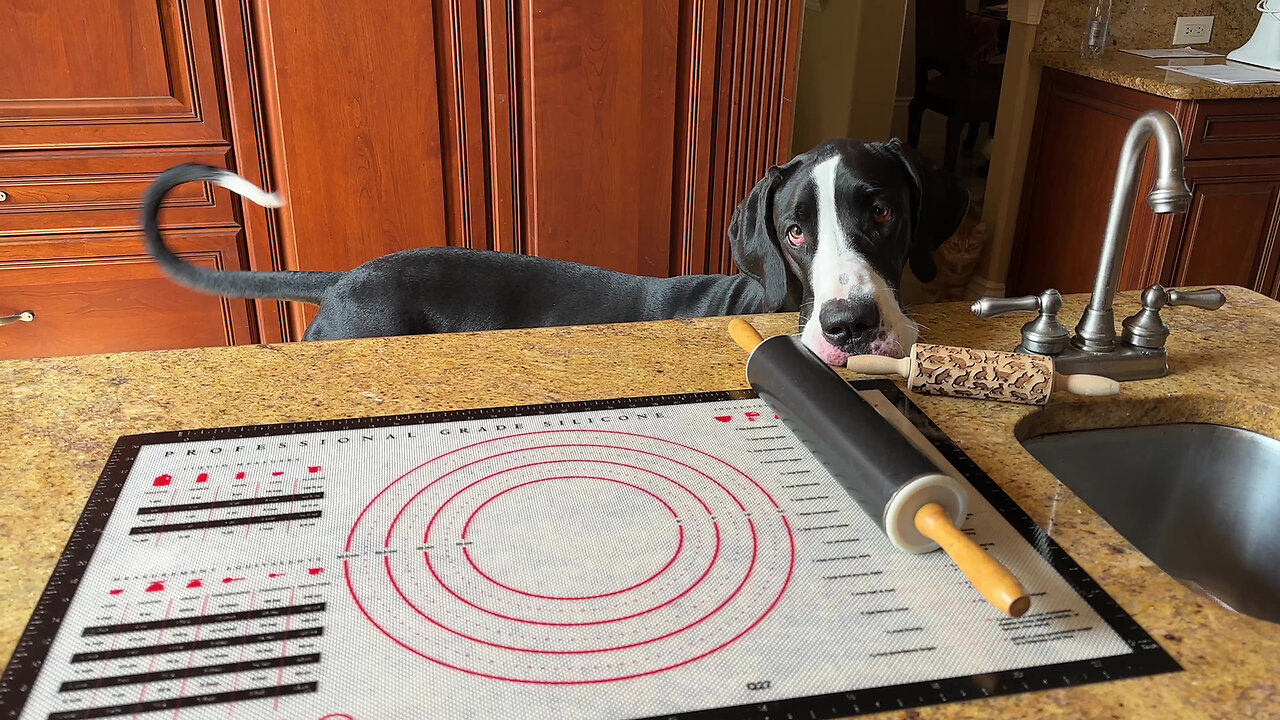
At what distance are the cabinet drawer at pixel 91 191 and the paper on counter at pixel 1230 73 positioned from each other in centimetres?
291

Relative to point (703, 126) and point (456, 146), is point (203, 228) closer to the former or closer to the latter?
point (456, 146)

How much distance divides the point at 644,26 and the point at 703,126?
1.00ft

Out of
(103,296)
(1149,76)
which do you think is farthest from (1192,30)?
(103,296)

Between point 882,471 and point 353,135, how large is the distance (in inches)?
79.2

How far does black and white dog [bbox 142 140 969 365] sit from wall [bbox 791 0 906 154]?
2545 mm

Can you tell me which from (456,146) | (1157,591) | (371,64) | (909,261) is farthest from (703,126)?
(1157,591)

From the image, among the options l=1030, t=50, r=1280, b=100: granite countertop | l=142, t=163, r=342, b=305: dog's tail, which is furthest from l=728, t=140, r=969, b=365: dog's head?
l=1030, t=50, r=1280, b=100: granite countertop

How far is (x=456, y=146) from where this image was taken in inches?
99.3

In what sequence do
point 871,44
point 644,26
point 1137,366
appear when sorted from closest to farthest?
point 1137,366
point 644,26
point 871,44

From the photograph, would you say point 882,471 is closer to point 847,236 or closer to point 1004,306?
point 1004,306

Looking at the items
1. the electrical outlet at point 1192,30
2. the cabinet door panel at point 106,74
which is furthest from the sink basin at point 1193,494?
the electrical outlet at point 1192,30

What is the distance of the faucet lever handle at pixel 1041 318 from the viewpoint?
3.73 ft

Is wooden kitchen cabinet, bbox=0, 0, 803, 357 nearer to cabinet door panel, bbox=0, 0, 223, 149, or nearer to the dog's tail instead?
cabinet door panel, bbox=0, 0, 223, 149

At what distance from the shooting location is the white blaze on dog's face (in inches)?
50.1
